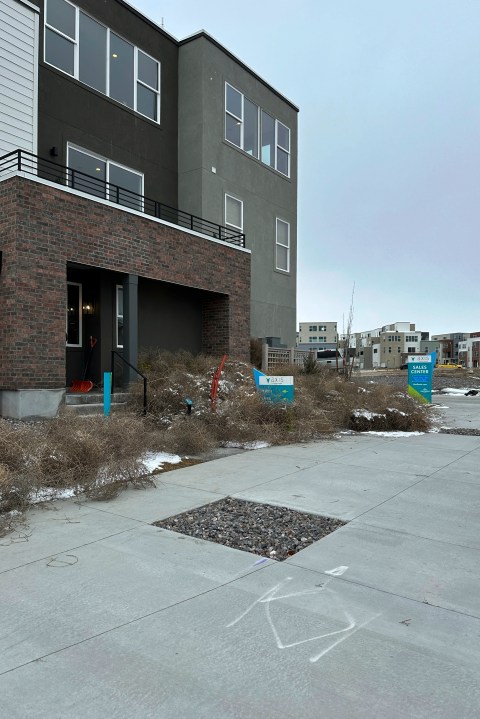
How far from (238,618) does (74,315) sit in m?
11.5

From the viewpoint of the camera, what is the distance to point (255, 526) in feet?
15.5

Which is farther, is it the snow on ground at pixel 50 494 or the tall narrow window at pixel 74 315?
the tall narrow window at pixel 74 315

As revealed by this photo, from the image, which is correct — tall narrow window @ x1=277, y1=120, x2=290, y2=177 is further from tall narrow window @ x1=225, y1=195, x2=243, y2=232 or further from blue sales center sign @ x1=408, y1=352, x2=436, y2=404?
blue sales center sign @ x1=408, y1=352, x2=436, y2=404

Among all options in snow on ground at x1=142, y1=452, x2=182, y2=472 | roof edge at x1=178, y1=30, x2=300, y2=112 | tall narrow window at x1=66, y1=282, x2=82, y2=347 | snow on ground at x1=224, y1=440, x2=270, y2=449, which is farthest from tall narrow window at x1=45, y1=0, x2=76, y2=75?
snow on ground at x1=142, y1=452, x2=182, y2=472

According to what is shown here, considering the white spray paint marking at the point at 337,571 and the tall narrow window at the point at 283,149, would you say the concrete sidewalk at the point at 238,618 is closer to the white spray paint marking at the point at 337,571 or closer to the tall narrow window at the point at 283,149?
the white spray paint marking at the point at 337,571

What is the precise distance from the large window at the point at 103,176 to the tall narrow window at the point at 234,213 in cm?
319

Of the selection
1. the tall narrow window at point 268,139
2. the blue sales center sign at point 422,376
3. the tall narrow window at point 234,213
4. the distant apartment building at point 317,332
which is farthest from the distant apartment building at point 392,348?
the blue sales center sign at point 422,376

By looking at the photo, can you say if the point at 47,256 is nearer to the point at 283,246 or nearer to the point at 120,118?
the point at 120,118

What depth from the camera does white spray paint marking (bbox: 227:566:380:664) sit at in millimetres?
2791

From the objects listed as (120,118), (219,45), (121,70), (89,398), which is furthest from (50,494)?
(219,45)

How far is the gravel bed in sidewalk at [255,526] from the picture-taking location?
14.1ft

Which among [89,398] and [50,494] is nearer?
[50,494]

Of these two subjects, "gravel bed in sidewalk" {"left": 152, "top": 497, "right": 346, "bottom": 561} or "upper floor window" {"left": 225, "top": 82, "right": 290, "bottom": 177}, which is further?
"upper floor window" {"left": 225, "top": 82, "right": 290, "bottom": 177}

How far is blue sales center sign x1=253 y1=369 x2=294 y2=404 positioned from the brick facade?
4.18 metres
